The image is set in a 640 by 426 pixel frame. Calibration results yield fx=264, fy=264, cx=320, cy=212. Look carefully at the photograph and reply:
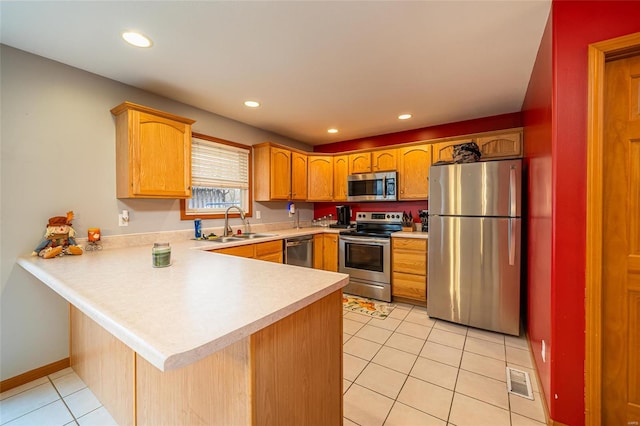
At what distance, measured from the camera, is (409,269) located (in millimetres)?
3268

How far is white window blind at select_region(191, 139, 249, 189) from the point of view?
3066 millimetres

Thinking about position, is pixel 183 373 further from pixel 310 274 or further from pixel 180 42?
pixel 180 42

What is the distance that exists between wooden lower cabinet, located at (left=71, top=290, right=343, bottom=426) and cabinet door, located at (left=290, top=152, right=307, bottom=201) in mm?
2877

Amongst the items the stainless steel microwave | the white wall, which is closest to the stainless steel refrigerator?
the stainless steel microwave

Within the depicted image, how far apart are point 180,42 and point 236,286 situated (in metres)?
1.76

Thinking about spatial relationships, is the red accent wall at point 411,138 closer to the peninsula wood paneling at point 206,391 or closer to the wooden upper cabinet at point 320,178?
the wooden upper cabinet at point 320,178

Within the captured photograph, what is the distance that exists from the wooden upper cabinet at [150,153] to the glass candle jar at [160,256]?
3.22 feet

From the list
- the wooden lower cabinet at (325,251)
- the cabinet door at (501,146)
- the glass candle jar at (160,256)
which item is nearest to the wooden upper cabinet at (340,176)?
the wooden lower cabinet at (325,251)

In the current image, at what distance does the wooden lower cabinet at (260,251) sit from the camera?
273 centimetres

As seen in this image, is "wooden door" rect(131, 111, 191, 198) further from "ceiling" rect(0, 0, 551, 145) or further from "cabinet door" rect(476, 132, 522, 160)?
"cabinet door" rect(476, 132, 522, 160)

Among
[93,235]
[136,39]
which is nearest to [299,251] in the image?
[93,235]

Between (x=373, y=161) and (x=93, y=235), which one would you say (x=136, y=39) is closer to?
(x=93, y=235)

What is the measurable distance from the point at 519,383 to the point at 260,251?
98.6 inches

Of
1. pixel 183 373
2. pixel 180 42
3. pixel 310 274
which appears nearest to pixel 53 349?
pixel 183 373
